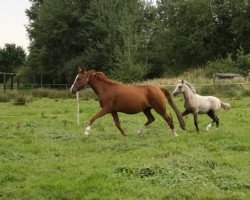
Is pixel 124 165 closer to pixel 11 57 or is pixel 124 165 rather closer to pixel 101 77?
pixel 101 77

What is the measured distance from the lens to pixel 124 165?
10.5m

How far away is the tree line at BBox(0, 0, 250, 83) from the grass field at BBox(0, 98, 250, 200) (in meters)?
41.2

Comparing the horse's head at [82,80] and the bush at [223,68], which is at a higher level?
the bush at [223,68]

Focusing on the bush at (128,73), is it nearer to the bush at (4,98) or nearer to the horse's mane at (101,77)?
the bush at (4,98)

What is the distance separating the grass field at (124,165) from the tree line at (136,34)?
1621 inches

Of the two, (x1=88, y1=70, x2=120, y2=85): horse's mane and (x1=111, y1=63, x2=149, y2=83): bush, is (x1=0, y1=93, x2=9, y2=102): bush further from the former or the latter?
(x1=88, y1=70, x2=120, y2=85): horse's mane

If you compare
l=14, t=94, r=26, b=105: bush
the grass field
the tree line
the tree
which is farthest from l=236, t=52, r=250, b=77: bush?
the tree

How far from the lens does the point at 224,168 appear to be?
10648 mm

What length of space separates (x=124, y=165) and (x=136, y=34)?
4948 cm

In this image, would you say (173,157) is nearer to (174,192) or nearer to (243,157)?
(243,157)

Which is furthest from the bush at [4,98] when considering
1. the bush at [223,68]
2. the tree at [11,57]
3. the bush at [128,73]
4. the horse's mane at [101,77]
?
the tree at [11,57]

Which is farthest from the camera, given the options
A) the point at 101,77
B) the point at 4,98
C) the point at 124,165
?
the point at 4,98

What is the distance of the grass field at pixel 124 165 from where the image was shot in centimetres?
903

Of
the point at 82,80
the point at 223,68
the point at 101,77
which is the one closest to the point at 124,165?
the point at 101,77
